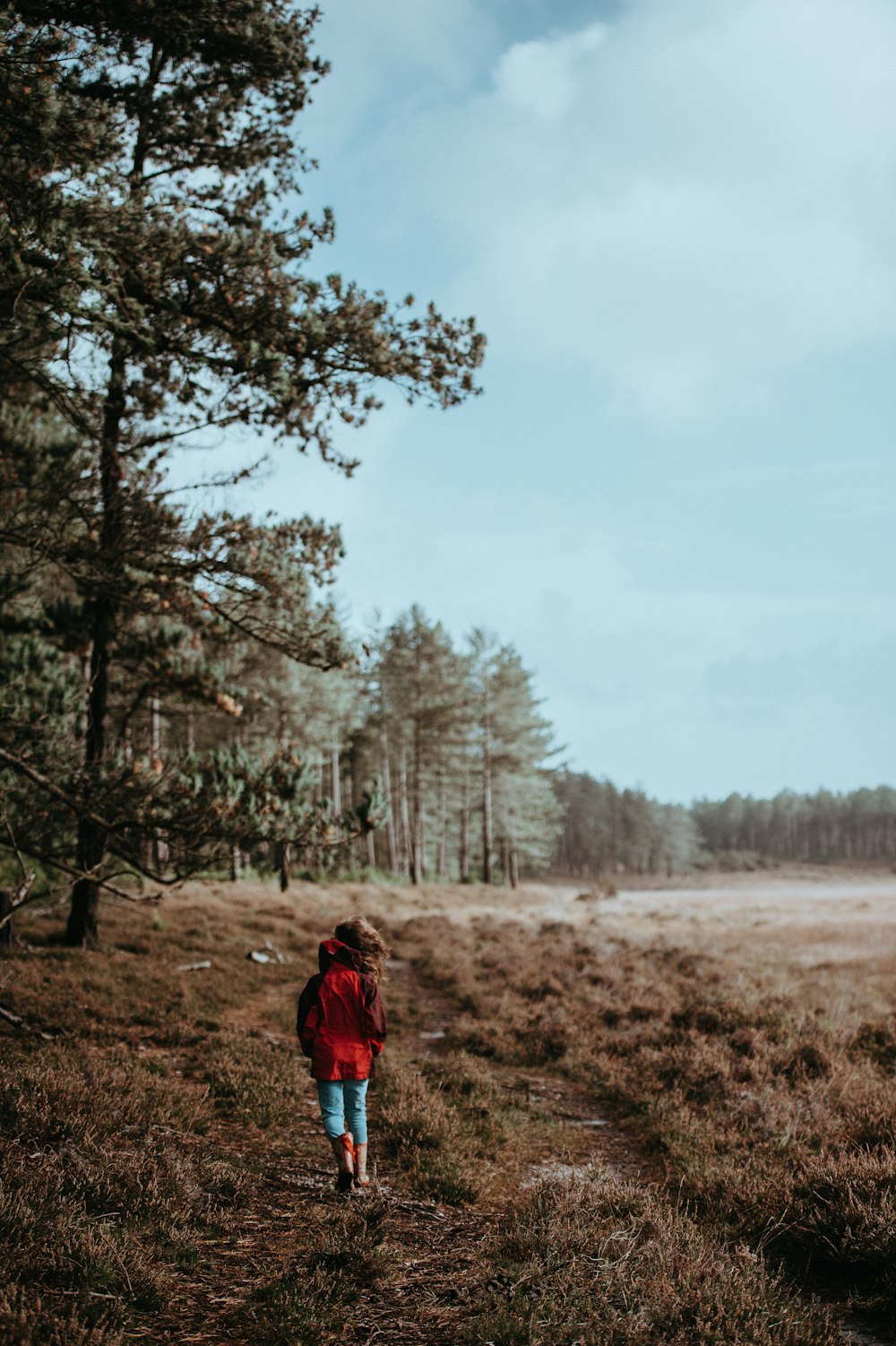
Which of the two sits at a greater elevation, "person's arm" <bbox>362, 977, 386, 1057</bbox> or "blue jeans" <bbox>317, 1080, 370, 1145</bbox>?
"person's arm" <bbox>362, 977, 386, 1057</bbox>

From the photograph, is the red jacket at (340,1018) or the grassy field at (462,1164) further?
the red jacket at (340,1018)

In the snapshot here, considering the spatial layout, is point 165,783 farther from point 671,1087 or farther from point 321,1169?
point 671,1087

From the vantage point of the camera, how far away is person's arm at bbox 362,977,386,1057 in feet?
18.7

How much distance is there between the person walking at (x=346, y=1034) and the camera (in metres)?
5.49

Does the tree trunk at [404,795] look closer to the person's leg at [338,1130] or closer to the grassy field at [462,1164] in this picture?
the grassy field at [462,1164]

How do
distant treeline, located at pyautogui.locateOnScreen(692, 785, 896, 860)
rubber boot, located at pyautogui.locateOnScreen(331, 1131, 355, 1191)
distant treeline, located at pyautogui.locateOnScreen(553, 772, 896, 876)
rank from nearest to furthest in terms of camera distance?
rubber boot, located at pyautogui.locateOnScreen(331, 1131, 355, 1191) → distant treeline, located at pyautogui.locateOnScreen(553, 772, 896, 876) → distant treeline, located at pyautogui.locateOnScreen(692, 785, 896, 860)

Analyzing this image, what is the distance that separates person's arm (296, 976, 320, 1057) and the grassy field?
92 cm

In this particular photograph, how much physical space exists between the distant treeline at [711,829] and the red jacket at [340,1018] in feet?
209

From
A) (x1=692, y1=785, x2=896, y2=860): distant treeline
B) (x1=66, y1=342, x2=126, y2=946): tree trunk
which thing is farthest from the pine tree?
(x1=692, y1=785, x2=896, y2=860): distant treeline

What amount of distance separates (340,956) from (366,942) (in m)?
0.21

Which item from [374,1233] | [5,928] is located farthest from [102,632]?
[374,1233]

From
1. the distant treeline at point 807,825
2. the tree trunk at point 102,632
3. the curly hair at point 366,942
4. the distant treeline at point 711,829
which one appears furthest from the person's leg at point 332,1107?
the distant treeline at point 807,825

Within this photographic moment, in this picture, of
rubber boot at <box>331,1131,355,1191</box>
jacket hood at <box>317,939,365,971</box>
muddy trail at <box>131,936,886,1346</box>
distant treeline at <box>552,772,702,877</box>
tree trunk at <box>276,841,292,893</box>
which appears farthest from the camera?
distant treeline at <box>552,772,702,877</box>

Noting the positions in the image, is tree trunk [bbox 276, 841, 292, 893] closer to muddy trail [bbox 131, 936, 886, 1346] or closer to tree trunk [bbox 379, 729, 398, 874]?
muddy trail [bbox 131, 936, 886, 1346]
